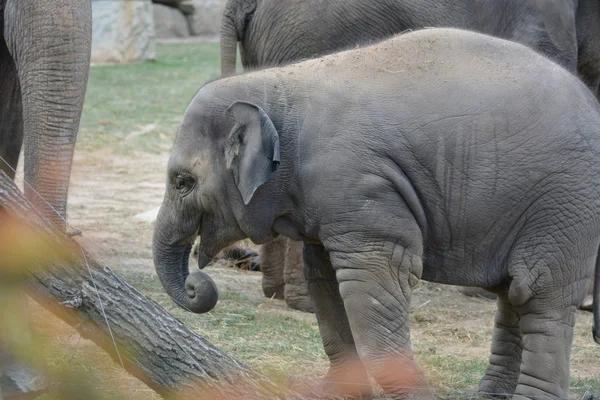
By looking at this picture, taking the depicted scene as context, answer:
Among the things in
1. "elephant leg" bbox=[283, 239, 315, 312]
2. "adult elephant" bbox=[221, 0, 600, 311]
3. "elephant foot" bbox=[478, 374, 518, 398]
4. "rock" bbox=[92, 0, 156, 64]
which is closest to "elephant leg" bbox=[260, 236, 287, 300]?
"adult elephant" bbox=[221, 0, 600, 311]

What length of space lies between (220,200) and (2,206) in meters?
1.15

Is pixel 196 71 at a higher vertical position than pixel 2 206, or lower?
lower

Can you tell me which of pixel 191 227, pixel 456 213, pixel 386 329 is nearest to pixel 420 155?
pixel 456 213

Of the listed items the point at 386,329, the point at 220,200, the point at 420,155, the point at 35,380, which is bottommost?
A: the point at 35,380

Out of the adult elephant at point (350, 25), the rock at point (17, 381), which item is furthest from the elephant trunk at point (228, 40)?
the rock at point (17, 381)

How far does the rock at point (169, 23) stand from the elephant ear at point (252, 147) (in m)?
20.0

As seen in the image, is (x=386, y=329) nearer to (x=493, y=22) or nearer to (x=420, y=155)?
(x=420, y=155)

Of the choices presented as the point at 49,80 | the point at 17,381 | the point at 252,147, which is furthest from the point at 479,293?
the point at 17,381

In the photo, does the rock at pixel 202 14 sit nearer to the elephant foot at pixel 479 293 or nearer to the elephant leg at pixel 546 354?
the elephant foot at pixel 479 293

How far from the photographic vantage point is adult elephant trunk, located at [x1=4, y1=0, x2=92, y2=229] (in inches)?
169

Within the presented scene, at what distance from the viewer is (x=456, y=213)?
4.18 meters

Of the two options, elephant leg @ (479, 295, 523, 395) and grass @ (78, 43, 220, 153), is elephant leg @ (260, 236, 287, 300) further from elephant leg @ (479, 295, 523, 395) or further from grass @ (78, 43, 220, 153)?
grass @ (78, 43, 220, 153)

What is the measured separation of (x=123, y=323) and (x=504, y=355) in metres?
1.83

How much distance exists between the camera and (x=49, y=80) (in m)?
4.45
